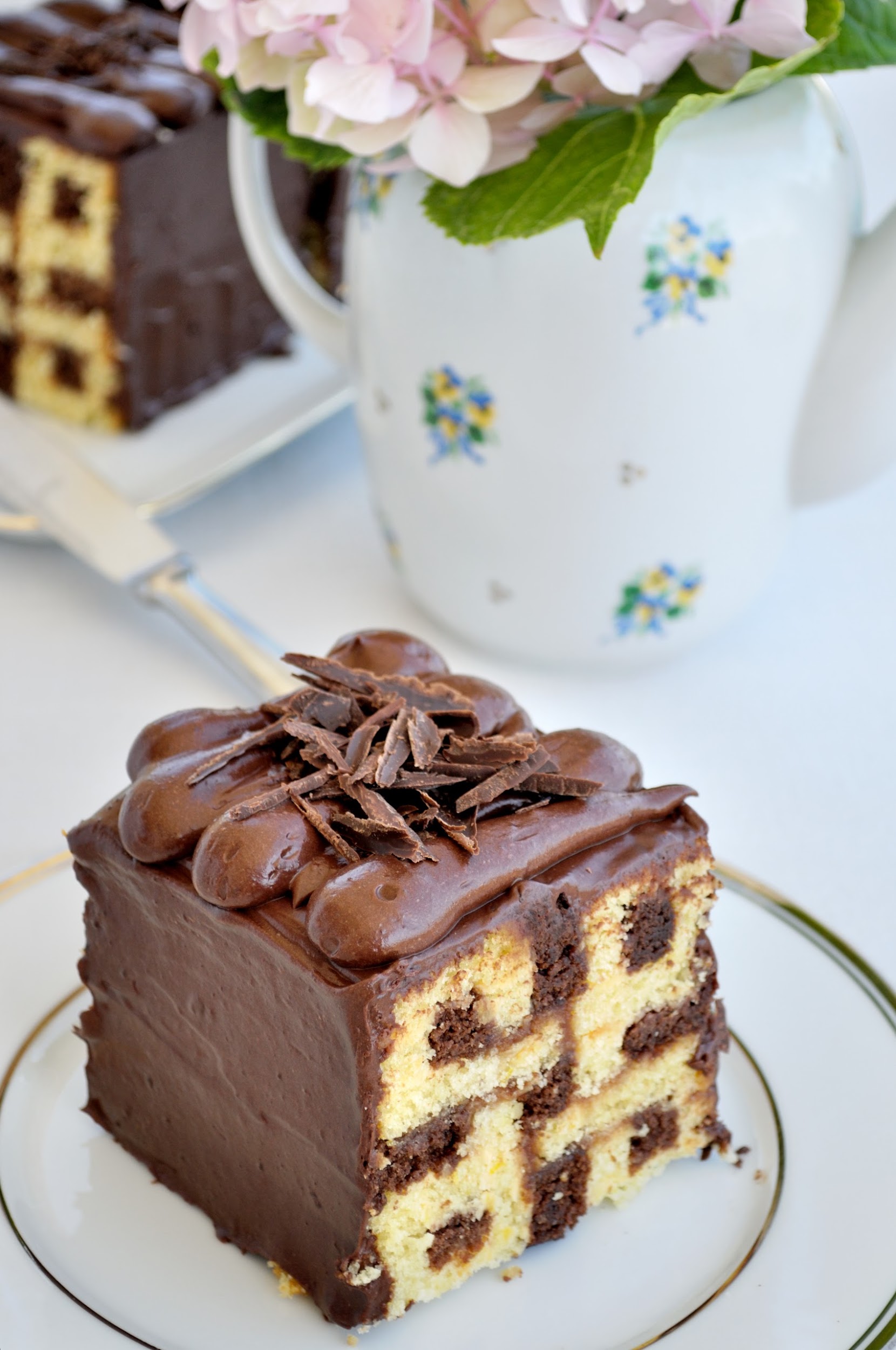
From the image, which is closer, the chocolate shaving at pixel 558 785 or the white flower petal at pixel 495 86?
the chocolate shaving at pixel 558 785

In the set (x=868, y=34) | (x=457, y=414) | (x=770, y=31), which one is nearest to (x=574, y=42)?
(x=770, y=31)

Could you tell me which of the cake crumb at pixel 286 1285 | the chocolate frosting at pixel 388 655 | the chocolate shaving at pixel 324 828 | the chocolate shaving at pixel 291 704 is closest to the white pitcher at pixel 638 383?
the chocolate frosting at pixel 388 655

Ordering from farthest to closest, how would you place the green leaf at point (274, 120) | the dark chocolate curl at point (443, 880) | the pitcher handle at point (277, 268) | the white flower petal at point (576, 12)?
the pitcher handle at point (277, 268), the green leaf at point (274, 120), the white flower petal at point (576, 12), the dark chocolate curl at point (443, 880)

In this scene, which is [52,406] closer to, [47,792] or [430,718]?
[47,792]

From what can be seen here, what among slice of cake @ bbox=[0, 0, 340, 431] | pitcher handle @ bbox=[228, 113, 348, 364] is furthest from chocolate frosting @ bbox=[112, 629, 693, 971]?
slice of cake @ bbox=[0, 0, 340, 431]

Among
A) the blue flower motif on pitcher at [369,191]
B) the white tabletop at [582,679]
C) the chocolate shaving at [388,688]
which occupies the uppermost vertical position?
the blue flower motif on pitcher at [369,191]

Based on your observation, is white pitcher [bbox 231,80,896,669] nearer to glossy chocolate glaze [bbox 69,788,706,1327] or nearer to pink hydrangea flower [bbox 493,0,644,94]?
pink hydrangea flower [bbox 493,0,644,94]

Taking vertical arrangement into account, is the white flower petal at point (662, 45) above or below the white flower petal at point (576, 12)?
below

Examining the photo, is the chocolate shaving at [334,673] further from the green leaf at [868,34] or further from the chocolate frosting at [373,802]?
the green leaf at [868,34]
